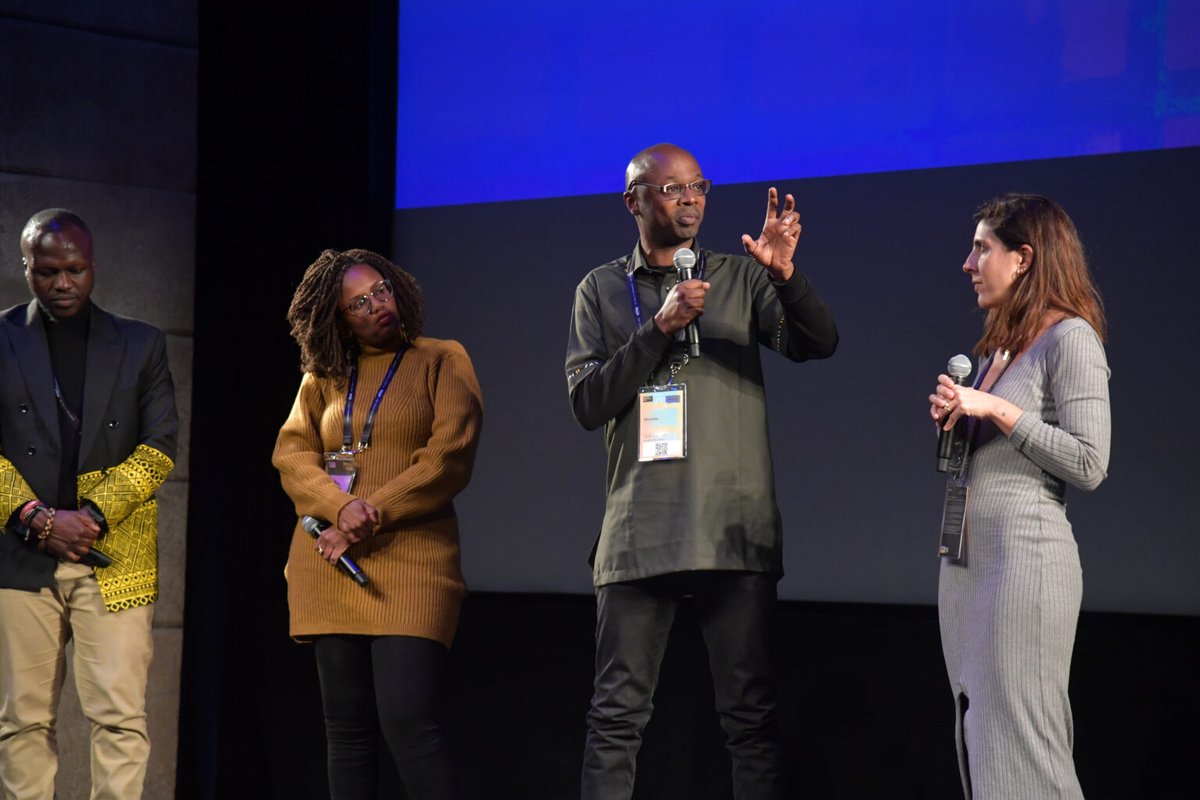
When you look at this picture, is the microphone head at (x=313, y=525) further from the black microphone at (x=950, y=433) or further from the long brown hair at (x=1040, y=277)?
the long brown hair at (x=1040, y=277)

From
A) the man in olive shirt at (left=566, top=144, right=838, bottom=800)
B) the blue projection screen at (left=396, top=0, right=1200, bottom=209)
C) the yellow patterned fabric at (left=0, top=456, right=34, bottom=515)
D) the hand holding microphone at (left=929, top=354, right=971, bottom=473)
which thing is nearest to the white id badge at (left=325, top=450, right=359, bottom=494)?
the man in olive shirt at (left=566, top=144, right=838, bottom=800)

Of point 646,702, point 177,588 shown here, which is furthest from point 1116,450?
point 177,588

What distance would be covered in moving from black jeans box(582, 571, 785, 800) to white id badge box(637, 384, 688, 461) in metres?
0.27

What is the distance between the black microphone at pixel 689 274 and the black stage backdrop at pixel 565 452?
1.16 meters

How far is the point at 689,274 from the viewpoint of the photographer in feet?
8.73

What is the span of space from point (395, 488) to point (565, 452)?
1.25m

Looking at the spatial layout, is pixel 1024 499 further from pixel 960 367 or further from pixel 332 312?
pixel 332 312

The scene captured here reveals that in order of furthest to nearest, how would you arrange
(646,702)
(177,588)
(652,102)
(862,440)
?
(177,588) < (652,102) < (862,440) < (646,702)

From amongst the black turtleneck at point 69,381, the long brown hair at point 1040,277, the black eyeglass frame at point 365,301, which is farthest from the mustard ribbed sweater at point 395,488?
the long brown hair at point 1040,277

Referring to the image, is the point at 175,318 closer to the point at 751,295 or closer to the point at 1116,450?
the point at 751,295

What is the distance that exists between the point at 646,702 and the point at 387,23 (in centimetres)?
275

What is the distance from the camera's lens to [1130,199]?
341 centimetres

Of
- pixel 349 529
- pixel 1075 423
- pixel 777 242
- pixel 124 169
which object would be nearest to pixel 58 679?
pixel 349 529

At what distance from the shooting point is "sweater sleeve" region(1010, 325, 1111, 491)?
2.20 metres
